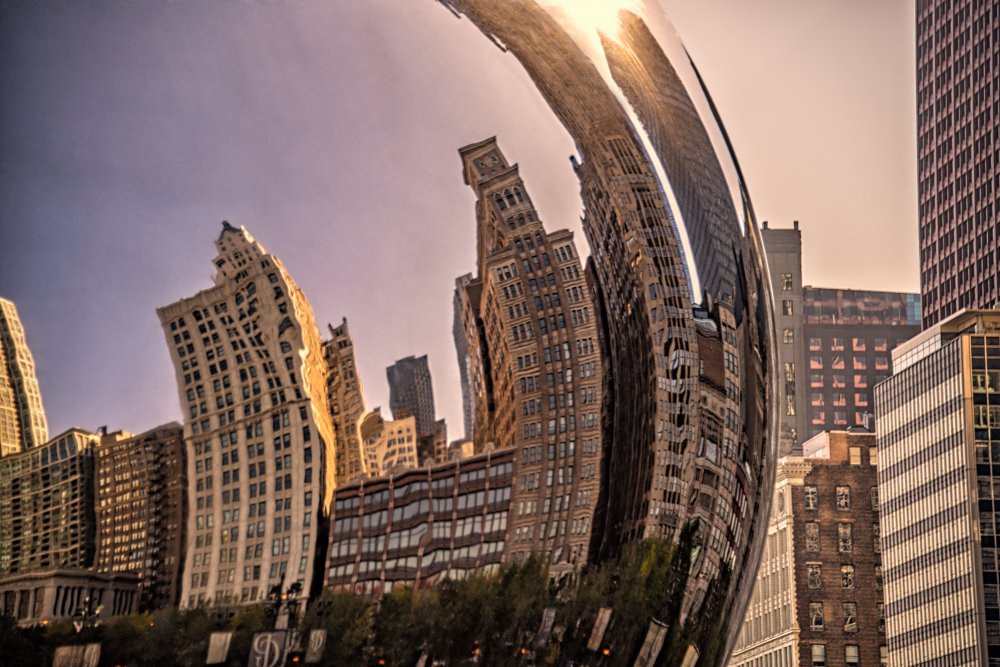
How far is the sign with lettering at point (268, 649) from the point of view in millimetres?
2494

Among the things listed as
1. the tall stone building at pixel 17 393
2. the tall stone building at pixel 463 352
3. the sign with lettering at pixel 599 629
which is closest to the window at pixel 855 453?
the sign with lettering at pixel 599 629

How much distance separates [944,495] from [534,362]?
98.9 m

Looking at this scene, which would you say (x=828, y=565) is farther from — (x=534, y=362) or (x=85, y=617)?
(x=85, y=617)

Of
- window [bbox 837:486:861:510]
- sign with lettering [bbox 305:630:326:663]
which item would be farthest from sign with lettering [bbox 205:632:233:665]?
window [bbox 837:486:861:510]

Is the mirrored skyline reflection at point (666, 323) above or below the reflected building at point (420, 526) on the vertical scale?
above

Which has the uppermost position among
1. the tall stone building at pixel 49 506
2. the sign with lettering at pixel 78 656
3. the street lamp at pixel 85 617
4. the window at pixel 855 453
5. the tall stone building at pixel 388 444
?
the window at pixel 855 453

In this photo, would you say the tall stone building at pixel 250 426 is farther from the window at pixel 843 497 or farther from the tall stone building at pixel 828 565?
the window at pixel 843 497

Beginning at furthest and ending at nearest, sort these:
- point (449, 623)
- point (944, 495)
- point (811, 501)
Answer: point (811, 501), point (944, 495), point (449, 623)

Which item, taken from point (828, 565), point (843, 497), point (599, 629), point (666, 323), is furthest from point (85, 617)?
point (843, 497)

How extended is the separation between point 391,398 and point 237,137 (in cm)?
45

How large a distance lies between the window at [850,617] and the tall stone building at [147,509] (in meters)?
107

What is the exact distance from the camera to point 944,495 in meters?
98.1

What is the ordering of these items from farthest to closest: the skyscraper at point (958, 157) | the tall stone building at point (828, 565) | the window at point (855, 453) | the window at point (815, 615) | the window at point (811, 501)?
the skyscraper at point (958, 157)
the window at point (855, 453)
the window at point (811, 501)
the window at point (815, 615)
the tall stone building at point (828, 565)

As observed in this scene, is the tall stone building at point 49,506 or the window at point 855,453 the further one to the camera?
the window at point 855,453
